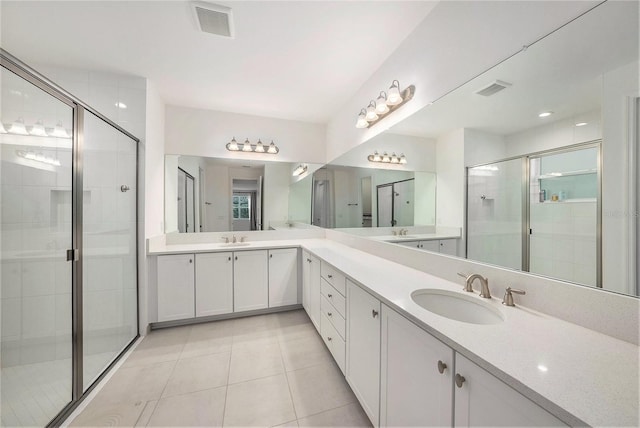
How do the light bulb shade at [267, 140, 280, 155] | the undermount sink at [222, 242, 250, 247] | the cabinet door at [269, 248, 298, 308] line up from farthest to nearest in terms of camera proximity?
the light bulb shade at [267, 140, 280, 155], the undermount sink at [222, 242, 250, 247], the cabinet door at [269, 248, 298, 308]

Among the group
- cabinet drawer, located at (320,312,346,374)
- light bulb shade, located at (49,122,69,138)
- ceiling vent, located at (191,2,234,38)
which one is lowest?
cabinet drawer, located at (320,312,346,374)

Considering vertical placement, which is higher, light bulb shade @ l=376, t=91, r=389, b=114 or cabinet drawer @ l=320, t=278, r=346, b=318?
light bulb shade @ l=376, t=91, r=389, b=114

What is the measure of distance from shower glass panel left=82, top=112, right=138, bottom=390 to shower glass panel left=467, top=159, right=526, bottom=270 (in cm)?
260

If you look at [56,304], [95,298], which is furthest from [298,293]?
[56,304]

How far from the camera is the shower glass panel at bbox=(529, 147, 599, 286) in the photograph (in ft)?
2.87

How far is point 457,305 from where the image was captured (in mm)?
1238

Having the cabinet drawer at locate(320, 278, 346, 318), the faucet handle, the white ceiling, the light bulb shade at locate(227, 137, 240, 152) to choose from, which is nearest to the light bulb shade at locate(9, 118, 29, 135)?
the white ceiling

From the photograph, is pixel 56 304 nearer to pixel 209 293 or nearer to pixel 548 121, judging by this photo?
pixel 209 293

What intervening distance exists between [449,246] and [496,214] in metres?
0.37

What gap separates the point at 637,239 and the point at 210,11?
244 centimetres

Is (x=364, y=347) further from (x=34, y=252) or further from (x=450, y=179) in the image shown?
(x=34, y=252)

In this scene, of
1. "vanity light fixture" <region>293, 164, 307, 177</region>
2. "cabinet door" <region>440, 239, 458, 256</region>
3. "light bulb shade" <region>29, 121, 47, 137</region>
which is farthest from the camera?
"vanity light fixture" <region>293, 164, 307, 177</region>

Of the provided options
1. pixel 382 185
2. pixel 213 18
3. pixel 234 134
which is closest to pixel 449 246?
pixel 382 185

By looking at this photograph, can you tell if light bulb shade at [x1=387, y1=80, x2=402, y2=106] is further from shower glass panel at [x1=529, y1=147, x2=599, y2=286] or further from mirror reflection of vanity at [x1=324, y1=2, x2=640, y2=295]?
shower glass panel at [x1=529, y1=147, x2=599, y2=286]
